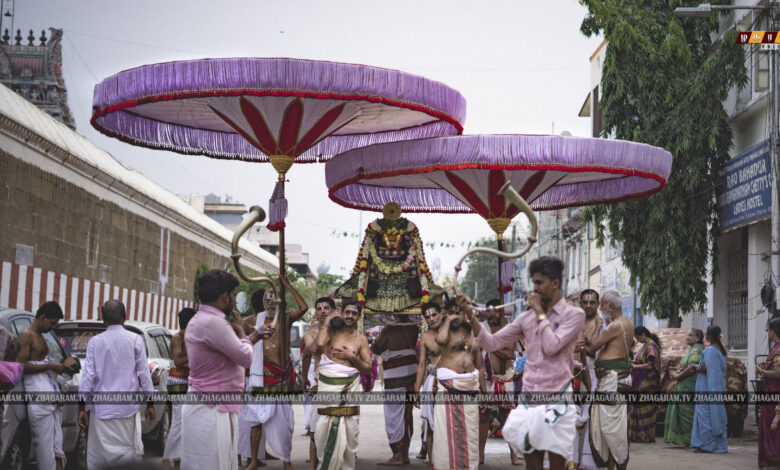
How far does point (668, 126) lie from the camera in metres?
17.8

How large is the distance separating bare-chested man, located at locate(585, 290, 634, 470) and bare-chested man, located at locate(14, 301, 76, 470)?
5.58m

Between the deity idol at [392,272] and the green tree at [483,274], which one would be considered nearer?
the deity idol at [392,272]

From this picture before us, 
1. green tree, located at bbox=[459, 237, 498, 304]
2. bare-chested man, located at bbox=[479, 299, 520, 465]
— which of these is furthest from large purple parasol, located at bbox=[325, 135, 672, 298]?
green tree, located at bbox=[459, 237, 498, 304]

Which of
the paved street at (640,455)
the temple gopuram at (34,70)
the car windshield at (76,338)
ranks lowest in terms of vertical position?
the paved street at (640,455)

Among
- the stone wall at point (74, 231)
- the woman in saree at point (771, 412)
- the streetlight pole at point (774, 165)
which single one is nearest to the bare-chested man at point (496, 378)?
the woman in saree at point (771, 412)

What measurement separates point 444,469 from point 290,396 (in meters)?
2.05

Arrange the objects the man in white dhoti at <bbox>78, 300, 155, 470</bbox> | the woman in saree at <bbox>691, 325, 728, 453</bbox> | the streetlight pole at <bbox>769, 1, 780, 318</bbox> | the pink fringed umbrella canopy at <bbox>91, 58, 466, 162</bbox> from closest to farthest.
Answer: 1. the man in white dhoti at <bbox>78, 300, 155, 470</bbox>
2. the pink fringed umbrella canopy at <bbox>91, 58, 466, 162</bbox>
3. the woman in saree at <bbox>691, 325, 728, 453</bbox>
4. the streetlight pole at <bbox>769, 1, 780, 318</bbox>

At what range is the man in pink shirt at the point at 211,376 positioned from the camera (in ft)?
21.2

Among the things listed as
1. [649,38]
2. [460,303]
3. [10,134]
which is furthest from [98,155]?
[460,303]

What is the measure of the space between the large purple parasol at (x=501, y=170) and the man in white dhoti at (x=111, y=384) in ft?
12.8

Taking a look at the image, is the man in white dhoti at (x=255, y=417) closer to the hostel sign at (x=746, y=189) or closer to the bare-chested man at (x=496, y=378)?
the bare-chested man at (x=496, y=378)

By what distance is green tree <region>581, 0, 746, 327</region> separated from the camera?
17672mm

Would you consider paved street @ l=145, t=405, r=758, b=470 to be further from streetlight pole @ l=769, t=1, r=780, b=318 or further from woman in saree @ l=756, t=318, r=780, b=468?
streetlight pole @ l=769, t=1, r=780, b=318

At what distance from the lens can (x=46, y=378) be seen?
28.8 ft
